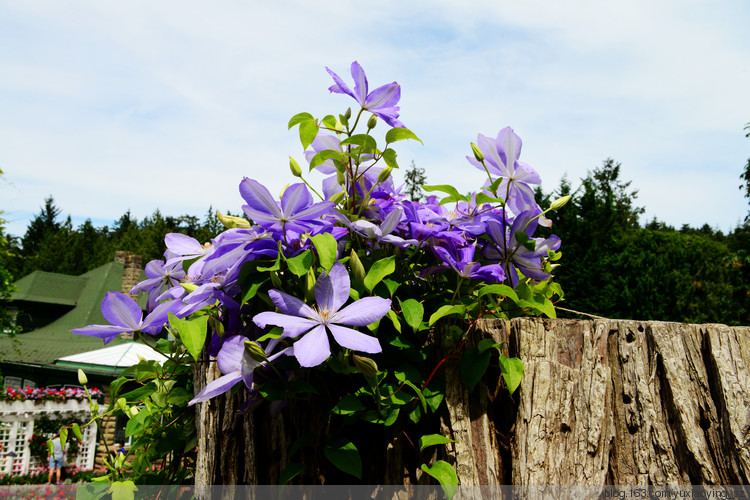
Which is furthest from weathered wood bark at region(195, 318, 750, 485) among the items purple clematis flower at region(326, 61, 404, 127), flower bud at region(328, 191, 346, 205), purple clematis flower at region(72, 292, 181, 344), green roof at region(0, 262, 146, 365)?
green roof at region(0, 262, 146, 365)

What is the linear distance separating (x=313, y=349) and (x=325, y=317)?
96 mm

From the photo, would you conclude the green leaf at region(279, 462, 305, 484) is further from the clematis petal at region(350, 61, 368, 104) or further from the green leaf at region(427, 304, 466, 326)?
the clematis petal at region(350, 61, 368, 104)

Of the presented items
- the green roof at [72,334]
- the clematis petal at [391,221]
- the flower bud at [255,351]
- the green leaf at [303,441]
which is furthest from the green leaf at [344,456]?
the green roof at [72,334]

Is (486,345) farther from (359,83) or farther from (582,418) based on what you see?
(359,83)

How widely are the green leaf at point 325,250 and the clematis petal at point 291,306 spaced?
0.09 m

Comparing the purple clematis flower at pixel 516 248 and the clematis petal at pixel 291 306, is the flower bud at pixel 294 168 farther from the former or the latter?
the purple clematis flower at pixel 516 248

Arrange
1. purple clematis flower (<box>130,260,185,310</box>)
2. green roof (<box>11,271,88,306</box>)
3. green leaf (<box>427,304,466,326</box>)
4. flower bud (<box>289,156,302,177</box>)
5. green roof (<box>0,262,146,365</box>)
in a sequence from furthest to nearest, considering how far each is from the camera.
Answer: green roof (<box>11,271,88,306</box>)
green roof (<box>0,262,146,365</box>)
purple clematis flower (<box>130,260,185,310</box>)
flower bud (<box>289,156,302,177</box>)
green leaf (<box>427,304,466,326</box>)

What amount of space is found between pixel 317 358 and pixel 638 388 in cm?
87

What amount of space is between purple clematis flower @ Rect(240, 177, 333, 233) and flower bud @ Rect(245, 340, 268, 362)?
0.81ft

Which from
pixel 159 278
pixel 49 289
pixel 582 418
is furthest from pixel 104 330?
pixel 49 289

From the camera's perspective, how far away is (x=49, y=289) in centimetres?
2383

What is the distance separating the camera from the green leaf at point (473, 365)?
115 centimetres

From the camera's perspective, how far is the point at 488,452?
1.18m

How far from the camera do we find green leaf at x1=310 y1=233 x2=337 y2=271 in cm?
96
